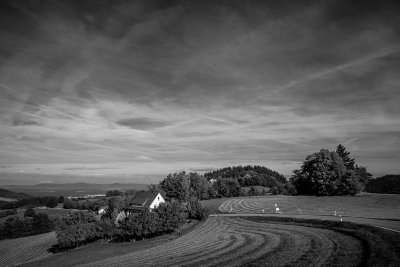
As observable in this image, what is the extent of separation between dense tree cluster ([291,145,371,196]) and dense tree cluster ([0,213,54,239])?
334ft

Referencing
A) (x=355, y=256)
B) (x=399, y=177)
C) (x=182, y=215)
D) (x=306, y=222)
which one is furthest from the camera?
(x=399, y=177)

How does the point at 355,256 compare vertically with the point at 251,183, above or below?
below

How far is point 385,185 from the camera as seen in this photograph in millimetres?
126375

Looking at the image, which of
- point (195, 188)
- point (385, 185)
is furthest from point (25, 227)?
point (385, 185)

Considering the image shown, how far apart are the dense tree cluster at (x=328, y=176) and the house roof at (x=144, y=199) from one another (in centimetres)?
4728

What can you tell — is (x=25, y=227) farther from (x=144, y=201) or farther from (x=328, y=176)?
(x=328, y=176)

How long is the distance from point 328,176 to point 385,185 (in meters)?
57.5

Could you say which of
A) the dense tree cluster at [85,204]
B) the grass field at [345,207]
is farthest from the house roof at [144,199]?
the dense tree cluster at [85,204]

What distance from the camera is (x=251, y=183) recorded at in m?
198

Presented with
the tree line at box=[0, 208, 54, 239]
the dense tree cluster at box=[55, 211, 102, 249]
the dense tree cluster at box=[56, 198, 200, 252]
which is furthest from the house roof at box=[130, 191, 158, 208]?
the tree line at box=[0, 208, 54, 239]

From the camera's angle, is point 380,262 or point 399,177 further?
point 399,177

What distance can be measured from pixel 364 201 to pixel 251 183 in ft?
419

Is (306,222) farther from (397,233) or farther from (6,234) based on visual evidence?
(6,234)

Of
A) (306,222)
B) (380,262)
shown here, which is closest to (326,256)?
(380,262)
